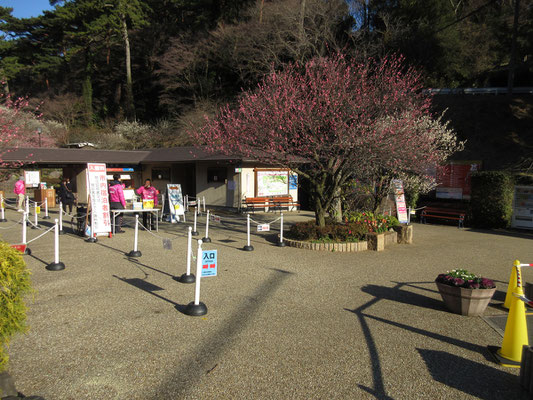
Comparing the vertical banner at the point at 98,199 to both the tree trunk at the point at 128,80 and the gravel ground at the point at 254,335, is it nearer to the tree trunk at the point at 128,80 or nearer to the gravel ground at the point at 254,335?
the gravel ground at the point at 254,335

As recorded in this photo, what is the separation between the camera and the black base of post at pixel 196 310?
229 inches

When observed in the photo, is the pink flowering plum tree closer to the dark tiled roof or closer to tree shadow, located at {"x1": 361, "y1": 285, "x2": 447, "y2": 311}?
tree shadow, located at {"x1": 361, "y1": 285, "x2": 447, "y2": 311}

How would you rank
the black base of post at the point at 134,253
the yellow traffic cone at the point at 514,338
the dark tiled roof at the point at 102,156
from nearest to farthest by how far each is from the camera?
the yellow traffic cone at the point at 514,338 < the black base of post at the point at 134,253 < the dark tiled roof at the point at 102,156

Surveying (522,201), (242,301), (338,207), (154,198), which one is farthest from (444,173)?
(242,301)

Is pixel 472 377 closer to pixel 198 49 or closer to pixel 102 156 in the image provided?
pixel 102 156

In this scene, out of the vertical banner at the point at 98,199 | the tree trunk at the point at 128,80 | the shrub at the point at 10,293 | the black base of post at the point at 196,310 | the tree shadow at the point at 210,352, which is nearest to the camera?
the shrub at the point at 10,293

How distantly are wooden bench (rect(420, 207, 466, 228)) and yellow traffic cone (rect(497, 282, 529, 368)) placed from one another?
13.9 metres

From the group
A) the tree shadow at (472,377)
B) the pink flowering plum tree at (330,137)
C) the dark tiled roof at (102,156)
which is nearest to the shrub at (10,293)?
the tree shadow at (472,377)

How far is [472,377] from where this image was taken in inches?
167

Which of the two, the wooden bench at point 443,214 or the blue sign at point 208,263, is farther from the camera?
the wooden bench at point 443,214

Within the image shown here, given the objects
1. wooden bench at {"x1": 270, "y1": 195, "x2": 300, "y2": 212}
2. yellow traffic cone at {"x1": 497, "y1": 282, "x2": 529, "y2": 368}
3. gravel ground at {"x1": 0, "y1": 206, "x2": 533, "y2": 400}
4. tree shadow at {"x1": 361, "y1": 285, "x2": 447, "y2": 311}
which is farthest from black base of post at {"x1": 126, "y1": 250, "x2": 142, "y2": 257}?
wooden bench at {"x1": 270, "y1": 195, "x2": 300, "y2": 212}

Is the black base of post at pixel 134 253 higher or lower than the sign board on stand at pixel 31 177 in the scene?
lower

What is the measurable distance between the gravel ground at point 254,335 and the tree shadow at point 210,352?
19 mm

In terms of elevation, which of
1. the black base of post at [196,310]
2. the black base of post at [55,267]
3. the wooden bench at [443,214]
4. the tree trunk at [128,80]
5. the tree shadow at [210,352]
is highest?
the tree trunk at [128,80]
